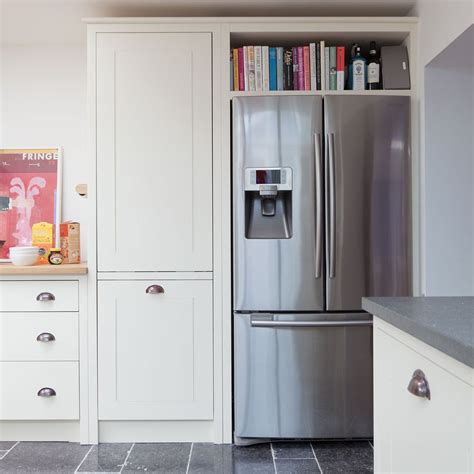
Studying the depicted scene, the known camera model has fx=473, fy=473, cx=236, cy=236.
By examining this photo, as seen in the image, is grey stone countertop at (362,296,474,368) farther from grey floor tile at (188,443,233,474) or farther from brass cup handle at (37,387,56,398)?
brass cup handle at (37,387,56,398)

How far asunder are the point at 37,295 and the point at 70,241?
1.28ft

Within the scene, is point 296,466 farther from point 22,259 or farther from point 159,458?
point 22,259

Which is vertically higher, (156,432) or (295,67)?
(295,67)

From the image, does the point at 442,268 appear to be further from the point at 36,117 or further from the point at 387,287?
the point at 36,117

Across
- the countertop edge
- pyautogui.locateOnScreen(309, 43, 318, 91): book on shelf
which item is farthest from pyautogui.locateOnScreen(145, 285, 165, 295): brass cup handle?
pyautogui.locateOnScreen(309, 43, 318, 91): book on shelf

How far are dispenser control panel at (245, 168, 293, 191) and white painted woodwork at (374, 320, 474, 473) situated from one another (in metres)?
1.14

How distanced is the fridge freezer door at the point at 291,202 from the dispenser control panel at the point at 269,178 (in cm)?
2

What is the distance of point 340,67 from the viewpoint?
2467mm

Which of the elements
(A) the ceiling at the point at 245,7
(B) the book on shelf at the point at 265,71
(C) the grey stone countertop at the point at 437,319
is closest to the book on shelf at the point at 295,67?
(B) the book on shelf at the point at 265,71

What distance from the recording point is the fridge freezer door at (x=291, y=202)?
235 centimetres

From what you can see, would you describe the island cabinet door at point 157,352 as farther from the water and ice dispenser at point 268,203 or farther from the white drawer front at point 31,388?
the water and ice dispenser at point 268,203

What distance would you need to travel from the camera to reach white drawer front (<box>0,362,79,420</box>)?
244 centimetres

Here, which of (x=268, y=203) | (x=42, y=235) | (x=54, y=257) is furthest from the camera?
(x=42, y=235)

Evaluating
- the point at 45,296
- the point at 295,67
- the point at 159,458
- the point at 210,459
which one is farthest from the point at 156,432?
the point at 295,67
